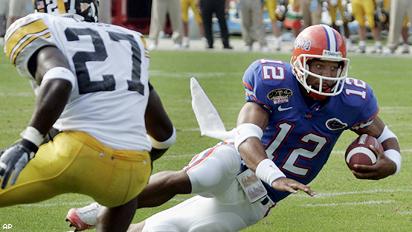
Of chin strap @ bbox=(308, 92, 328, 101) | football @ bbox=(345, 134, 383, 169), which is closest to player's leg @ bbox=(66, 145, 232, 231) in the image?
chin strap @ bbox=(308, 92, 328, 101)

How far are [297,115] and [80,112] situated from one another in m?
1.33

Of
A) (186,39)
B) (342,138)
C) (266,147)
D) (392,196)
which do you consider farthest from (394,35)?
(266,147)

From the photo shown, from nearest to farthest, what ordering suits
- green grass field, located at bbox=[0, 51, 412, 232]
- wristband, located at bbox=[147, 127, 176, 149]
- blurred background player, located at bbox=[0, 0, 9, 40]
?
wristband, located at bbox=[147, 127, 176, 149]
green grass field, located at bbox=[0, 51, 412, 232]
blurred background player, located at bbox=[0, 0, 9, 40]

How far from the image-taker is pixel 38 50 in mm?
4098

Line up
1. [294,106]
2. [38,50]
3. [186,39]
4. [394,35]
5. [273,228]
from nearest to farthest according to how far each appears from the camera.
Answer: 1. [38,50]
2. [294,106]
3. [273,228]
4. [394,35]
5. [186,39]

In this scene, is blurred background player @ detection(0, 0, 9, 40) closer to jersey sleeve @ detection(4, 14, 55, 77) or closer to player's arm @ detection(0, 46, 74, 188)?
jersey sleeve @ detection(4, 14, 55, 77)

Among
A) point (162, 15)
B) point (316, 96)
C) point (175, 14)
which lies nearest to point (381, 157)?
point (316, 96)

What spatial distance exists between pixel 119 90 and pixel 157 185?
1.01 metres

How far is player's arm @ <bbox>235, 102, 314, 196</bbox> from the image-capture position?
15.2 feet

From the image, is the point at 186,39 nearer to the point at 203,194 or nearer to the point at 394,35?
the point at 394,35

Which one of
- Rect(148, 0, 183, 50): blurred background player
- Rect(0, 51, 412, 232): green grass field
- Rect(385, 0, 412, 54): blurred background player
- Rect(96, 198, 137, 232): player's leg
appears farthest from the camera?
Rect(148, 0, 183, 50): blurred background player

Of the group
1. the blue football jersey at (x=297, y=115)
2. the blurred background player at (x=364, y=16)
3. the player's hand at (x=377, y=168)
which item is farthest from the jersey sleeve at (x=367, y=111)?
the blurred background player at (x=364, y=16)

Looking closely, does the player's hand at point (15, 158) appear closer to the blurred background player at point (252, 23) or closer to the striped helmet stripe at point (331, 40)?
the striped helmet stripe at point (331, 40)

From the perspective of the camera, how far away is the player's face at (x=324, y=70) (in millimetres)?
5047
